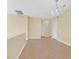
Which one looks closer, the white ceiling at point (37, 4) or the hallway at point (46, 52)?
the hallway at point (46, 52)

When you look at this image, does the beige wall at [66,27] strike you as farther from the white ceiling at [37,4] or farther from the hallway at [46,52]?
the hallway at [46,52]

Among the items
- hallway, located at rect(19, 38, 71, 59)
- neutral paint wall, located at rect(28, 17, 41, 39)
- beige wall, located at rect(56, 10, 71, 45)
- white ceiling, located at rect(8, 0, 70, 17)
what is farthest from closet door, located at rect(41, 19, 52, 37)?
hallway, located at rect(19, 38, 71, 59)

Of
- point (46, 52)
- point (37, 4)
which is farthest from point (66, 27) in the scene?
point (46, 52)

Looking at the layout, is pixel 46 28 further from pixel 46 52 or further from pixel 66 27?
pixel 46 52

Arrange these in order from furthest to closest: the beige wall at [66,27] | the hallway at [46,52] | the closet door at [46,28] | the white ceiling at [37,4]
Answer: the closet door at [46,28] < the beige wall at [66,27] < the white ceiling at [37,4] < the hallway at [46,52]

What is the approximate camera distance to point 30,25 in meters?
13.2

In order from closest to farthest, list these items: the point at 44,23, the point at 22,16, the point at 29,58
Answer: the point at 29,58 < the point at 22,16 < the point at 44,23

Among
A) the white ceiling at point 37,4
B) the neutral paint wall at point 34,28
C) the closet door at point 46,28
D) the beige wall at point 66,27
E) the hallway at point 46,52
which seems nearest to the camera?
the hallway at point 46,52

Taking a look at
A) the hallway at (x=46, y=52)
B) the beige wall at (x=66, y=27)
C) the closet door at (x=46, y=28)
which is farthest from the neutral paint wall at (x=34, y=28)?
the hallway at (x=46, y=52)

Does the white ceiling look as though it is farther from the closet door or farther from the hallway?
the closet door
